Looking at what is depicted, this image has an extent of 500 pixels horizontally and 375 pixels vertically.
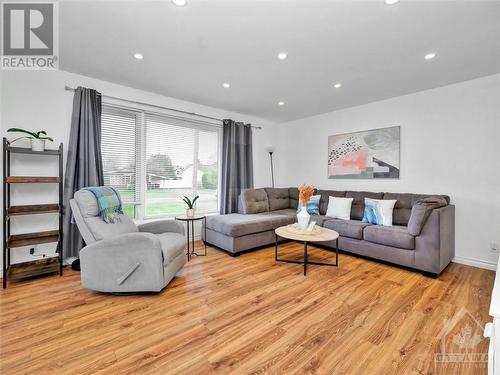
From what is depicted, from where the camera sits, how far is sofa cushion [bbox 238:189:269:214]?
13.8 feet

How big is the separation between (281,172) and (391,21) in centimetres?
376

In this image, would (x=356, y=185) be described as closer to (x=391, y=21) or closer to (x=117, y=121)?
(x=391, y=21)

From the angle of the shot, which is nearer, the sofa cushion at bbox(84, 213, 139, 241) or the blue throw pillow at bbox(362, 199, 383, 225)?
the sofa cushion at bbox(84, 213, 139, 241)

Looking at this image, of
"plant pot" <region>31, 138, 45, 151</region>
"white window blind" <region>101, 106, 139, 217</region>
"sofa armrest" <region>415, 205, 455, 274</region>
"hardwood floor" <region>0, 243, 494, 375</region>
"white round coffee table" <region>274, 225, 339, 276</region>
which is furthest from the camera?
"white window blind" <region>101, 106, 139, 217</region>

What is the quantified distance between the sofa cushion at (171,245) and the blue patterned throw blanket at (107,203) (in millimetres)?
560

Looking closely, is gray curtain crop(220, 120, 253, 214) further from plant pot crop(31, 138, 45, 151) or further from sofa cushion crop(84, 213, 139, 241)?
plant pot crop(31, 138, 45, 151)

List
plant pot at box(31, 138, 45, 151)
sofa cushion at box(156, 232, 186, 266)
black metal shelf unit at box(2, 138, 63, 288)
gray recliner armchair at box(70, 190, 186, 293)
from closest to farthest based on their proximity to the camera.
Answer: gray recliner armchair at box(70, 190, 186, 293)
sofa cushion at box(156, 232, 186, 266)
black metal shelf unit at box(2, 138, 63, 288)
plant pot at box(31, 138, 45, 151)

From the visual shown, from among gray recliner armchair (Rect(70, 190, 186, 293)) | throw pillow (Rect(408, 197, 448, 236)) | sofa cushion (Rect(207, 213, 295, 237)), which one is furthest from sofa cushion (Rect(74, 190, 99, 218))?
throw pillow (Rect(408, 197, 448, 236))

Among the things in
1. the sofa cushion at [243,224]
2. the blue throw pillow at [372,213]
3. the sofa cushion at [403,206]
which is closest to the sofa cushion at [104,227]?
the sofa cushion at [243,224]

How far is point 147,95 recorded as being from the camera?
3568 millimetres

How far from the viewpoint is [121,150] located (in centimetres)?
341

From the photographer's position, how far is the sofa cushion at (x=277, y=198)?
4.66 m

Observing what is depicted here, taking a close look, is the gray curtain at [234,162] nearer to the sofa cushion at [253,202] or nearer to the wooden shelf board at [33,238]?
the sofa cushion at [253,202]

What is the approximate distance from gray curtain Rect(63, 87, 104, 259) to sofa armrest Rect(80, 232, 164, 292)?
0.97 meters
